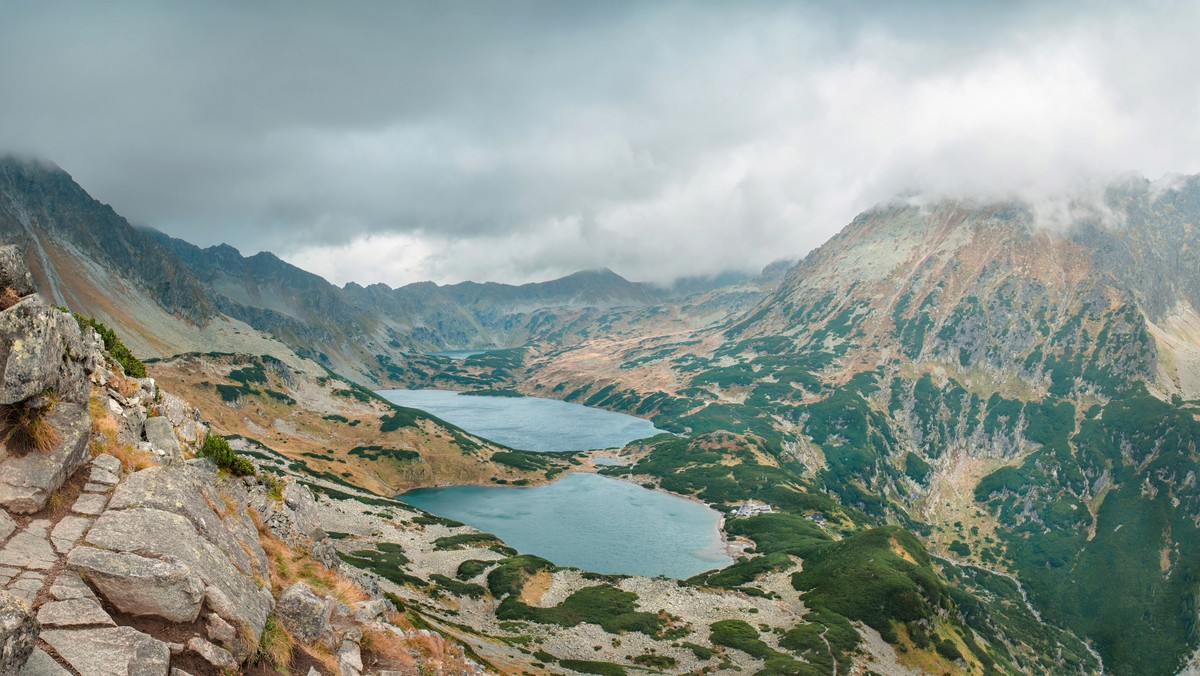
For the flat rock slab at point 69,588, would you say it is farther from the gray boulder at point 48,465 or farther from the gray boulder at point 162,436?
the gray boulder at point 162,436

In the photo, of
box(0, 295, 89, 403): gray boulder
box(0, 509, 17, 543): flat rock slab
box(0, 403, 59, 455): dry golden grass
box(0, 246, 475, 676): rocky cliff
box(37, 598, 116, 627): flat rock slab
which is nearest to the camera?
box(37, 598, 116, 627): flat rock slab

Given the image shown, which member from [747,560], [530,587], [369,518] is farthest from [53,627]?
[747,560]

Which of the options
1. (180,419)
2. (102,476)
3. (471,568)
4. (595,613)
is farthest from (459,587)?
(102,476)

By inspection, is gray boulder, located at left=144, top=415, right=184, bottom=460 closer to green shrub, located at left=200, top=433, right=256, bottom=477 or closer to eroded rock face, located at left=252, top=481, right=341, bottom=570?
green shrub, located at left=200, top=433, right=256, bottom=477

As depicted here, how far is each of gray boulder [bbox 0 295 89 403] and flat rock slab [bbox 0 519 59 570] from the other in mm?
4041

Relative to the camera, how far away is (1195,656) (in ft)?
588

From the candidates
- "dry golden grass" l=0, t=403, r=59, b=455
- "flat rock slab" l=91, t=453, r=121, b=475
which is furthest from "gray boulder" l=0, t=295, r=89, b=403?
"flat rock slab" l=91, t=453, r=121, b=475

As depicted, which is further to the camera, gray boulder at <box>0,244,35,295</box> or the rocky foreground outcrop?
gray boulder at <box>0,244,35,295</box>

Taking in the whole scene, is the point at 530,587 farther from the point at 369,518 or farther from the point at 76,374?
the point at 76,374

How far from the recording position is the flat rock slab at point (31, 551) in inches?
543

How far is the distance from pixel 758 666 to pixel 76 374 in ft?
295

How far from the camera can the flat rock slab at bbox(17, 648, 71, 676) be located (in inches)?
463

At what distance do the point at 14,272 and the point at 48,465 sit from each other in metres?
7.16

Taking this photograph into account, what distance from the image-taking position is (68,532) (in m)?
15.4
